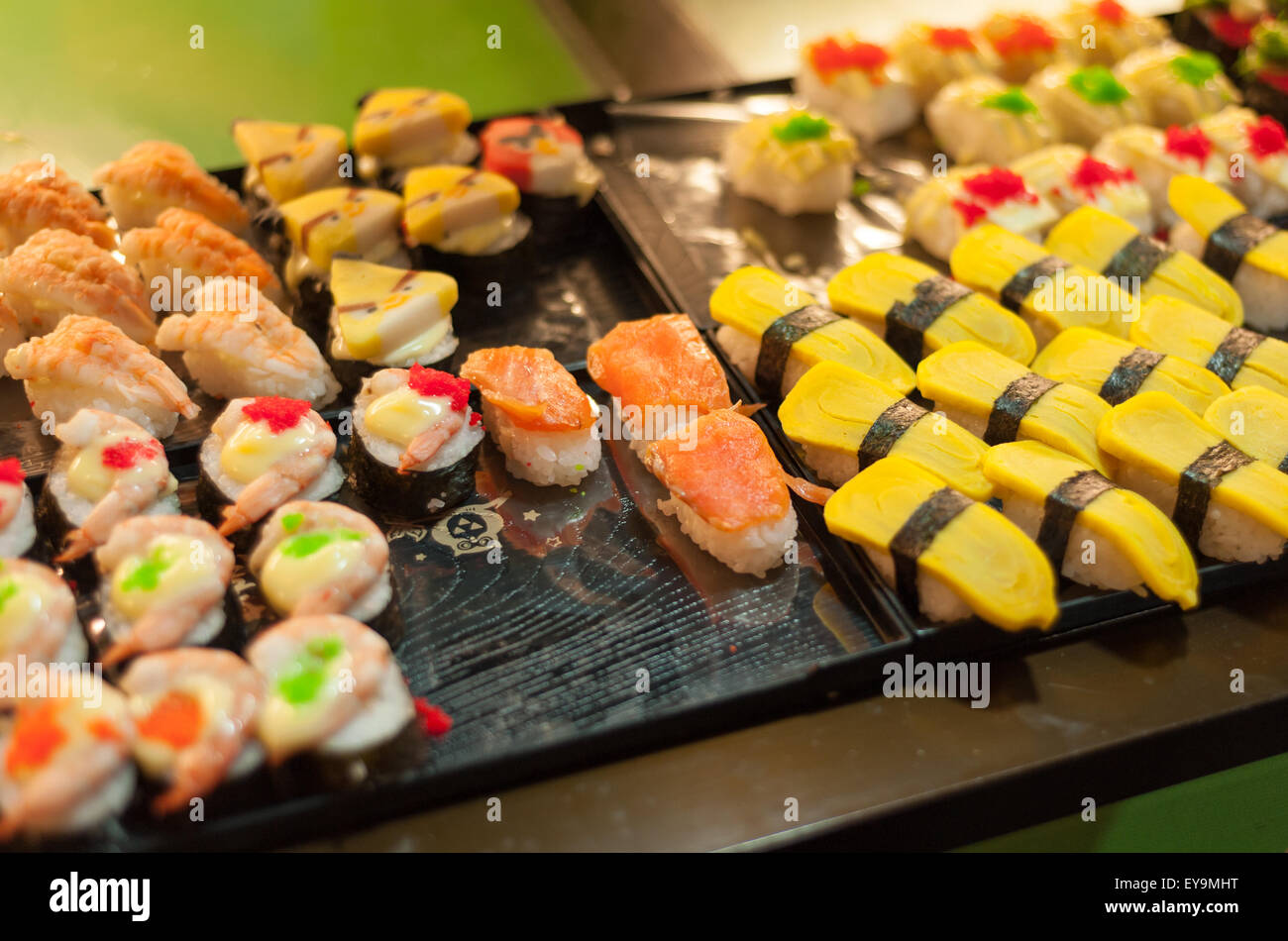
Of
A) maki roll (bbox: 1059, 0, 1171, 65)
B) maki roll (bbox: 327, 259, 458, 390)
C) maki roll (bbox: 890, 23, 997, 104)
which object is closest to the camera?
maki roll (bbox: 327, 259, 458, 390)

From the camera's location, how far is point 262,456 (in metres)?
2.30

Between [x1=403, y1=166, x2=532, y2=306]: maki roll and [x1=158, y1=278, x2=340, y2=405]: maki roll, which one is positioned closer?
[x1=158, y1=278, x2=340, y2=405]: maki roll

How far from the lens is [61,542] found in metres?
2.20

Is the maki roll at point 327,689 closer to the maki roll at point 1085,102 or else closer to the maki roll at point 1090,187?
the maki roll at point 1090,187

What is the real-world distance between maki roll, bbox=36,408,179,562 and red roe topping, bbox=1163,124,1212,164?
11.5ft

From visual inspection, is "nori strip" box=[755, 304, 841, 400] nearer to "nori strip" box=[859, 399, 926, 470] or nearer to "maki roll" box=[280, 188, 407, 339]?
"nori strip" box=[859, 399, 926, 470]

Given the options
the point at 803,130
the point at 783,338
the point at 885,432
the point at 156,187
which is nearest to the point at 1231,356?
the point at 885,432

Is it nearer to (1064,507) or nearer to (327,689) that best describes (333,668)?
(327,689)

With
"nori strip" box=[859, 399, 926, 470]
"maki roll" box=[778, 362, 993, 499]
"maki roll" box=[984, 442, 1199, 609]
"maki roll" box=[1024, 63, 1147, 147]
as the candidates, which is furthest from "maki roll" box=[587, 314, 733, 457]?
"maki roll" box=[1024, 63, 1147, 147]

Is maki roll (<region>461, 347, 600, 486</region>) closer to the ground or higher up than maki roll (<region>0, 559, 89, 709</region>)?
higher up

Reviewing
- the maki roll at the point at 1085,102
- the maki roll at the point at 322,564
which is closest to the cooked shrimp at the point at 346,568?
the maki roll at the point at 322,564

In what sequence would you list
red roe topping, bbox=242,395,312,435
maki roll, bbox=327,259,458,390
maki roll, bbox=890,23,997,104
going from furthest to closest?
maki roll, bbox=890,23,997,104 < maki roll, bbox=327,259,458,390 < red roe topping, bbox=242,395,312,435

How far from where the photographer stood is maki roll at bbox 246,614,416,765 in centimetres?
178

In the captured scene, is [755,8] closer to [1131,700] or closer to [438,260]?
[438,260]
